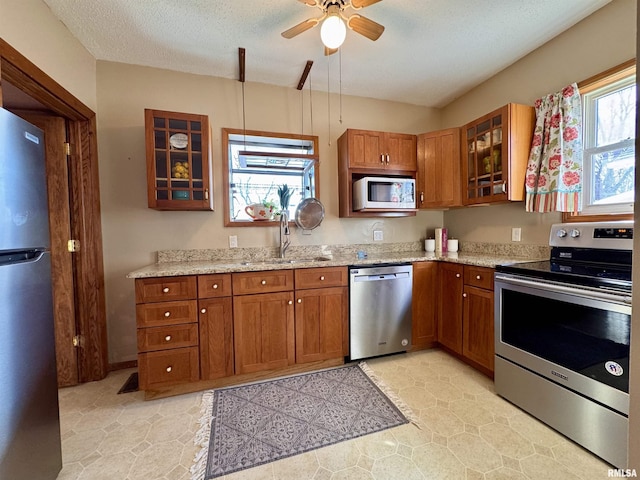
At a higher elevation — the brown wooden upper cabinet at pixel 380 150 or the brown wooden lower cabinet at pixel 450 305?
the brown wooden upper cabinet at pixel 380 150

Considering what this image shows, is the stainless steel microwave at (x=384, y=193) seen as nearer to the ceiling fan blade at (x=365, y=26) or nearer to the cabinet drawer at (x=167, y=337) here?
the ceiling fan blade at (x=365, y=26)

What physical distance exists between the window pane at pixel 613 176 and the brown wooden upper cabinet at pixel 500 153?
0.43 metres

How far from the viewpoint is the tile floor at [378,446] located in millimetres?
1342

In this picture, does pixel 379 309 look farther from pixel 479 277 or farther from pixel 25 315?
pixel 25 315

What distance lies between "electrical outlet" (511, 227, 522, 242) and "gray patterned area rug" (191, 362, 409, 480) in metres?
1.76

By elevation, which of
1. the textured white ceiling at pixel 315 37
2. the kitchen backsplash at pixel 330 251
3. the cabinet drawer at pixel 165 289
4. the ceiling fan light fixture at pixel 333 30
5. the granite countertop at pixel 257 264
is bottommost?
the cabinet drawer at pixel 165 289

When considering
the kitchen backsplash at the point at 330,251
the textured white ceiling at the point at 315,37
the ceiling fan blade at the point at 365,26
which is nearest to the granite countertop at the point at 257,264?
the kitchen backsplash at the point at 330,251

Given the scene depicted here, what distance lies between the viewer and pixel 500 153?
227 cm

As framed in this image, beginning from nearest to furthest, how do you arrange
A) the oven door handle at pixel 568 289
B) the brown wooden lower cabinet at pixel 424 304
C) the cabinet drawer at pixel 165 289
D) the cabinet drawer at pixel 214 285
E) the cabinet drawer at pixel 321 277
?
the oven door handle at pixel 568 289 < the cabinet drawer at pixel 165 289 < the cabinet drawer at pixel 214 285 < the cabinet drawer at pixel 321 277 < the brown wooden lower cabinet at pixel 424 304

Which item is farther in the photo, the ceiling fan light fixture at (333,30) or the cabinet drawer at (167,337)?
the cabinet drawer at (167,337)

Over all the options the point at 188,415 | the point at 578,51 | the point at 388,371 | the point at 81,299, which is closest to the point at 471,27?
the point at 578,51

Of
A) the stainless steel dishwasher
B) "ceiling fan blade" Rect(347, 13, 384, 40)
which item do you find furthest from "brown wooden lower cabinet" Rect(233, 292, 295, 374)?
"ceiling fan blade" Rect(347, 13, 384, 40)

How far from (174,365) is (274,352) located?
28.4 inches

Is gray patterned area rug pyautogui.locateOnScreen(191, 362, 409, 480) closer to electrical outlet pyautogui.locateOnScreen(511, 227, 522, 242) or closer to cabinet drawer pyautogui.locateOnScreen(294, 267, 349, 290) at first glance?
cabinet drawer pyautogui.locateOnScreen(294, 267, 349, 290)
